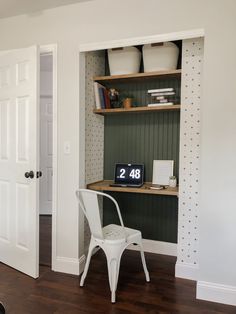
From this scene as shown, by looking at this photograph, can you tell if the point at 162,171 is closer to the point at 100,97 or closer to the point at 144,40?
the point at 100,97

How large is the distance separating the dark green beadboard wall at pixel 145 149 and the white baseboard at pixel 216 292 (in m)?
0.85

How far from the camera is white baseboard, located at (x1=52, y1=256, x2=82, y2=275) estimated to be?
2.59 m

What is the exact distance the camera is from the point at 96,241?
7.48 ft

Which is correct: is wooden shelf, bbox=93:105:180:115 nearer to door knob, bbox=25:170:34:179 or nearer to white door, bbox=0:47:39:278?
white door, bbox=0:47:39:278

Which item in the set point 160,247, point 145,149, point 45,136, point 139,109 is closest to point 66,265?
point 160,247

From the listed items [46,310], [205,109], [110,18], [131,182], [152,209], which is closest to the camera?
[46,310]

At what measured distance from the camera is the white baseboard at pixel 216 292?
2.11m

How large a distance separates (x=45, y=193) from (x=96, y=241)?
106 inches

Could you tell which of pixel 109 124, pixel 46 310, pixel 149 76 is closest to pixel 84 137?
pixel 109 124

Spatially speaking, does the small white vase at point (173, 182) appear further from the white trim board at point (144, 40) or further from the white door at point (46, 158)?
the white door at point (46, 158)

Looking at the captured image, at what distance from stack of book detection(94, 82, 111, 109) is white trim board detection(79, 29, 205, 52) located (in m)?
0.43

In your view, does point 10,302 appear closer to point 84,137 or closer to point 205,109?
point 84,137

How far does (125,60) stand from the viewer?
8.96 ft

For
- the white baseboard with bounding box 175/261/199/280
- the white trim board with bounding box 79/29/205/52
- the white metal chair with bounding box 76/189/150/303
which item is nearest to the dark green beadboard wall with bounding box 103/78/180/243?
the white baseboard with bounding box 175/261/199/280
